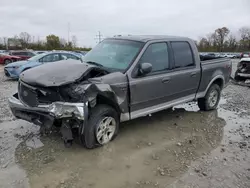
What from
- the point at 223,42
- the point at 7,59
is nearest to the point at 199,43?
the point at 223,42

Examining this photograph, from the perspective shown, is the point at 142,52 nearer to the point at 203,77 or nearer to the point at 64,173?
the point at 203,77

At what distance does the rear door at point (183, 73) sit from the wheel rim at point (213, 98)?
0.88 metres

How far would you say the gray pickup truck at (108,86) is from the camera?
380 centimetres

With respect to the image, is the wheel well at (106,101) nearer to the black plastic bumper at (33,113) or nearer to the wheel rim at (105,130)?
the wheel rim at (105,130)

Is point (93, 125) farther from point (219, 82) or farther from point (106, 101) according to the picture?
point (219, 82)

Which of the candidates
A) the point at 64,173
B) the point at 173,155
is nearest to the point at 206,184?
the point at 173,155

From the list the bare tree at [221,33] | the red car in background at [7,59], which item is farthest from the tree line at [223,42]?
the red car in background at [7,59]

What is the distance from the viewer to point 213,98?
6.89m

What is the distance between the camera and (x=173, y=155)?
4148mm

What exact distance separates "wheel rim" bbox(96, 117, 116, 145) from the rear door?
1.67 meters

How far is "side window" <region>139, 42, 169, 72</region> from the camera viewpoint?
16.0 ft

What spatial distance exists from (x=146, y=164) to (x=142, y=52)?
2.14m

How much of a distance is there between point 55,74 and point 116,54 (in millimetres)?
1442

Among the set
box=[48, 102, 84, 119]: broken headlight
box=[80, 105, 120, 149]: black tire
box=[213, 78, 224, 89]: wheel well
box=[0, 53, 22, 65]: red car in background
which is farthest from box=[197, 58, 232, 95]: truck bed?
box=[0, 53, 22, 65]: red car in background
